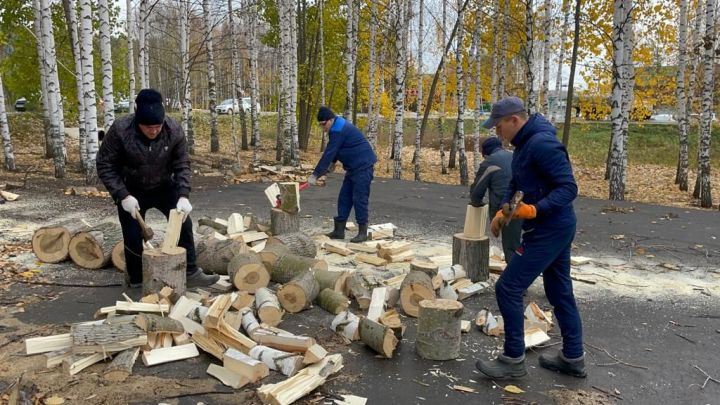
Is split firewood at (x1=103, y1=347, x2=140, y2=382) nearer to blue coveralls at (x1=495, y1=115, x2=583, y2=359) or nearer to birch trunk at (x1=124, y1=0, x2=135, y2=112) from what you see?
blue coveralls at (x1=495, y1=115, x2=583, y2=359)

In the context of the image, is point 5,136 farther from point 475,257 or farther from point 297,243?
point 475,257

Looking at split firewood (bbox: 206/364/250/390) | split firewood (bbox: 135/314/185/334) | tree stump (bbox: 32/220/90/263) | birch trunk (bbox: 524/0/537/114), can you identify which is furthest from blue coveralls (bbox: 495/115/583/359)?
birch trunk (bbox: 524/0/537/114)

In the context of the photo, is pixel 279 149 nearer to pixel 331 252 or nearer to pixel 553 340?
pixel 331 252

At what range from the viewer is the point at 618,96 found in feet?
Answer: 39.0

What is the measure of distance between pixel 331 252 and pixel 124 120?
3153 millimetres

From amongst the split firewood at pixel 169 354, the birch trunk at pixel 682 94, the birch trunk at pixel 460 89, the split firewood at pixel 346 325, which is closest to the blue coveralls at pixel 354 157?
the split firewood at pixel 346 325

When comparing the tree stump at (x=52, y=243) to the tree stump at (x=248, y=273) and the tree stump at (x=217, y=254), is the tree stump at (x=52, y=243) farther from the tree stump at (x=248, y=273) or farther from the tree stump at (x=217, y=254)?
the tree stump at (x=248, y=273)

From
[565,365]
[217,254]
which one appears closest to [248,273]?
[217,254]

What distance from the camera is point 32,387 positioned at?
3.40 m

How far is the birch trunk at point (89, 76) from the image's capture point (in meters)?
9.83

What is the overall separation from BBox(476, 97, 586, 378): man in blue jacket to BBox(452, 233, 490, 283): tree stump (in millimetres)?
1941

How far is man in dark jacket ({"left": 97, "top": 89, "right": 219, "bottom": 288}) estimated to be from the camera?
15.7ft

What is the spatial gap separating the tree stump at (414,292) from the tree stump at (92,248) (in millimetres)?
3334

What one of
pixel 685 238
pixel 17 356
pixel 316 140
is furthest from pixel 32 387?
pixel 316 140
